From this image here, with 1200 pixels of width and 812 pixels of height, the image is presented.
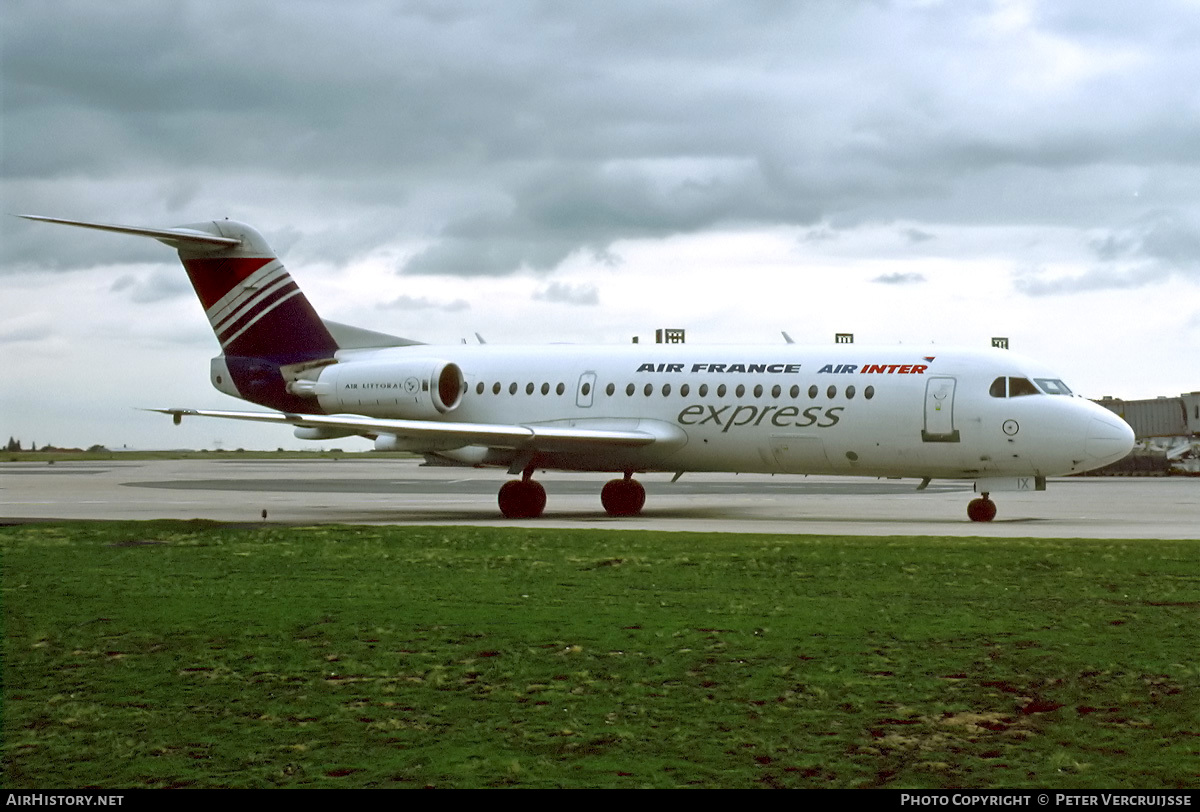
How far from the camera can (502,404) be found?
1177 inches

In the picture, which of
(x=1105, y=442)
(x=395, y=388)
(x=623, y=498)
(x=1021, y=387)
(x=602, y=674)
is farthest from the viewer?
(x=395, y=388)

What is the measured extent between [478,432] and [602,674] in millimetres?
18613

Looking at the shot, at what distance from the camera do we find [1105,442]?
2344cm

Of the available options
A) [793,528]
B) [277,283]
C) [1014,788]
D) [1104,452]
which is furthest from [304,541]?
[277,283]

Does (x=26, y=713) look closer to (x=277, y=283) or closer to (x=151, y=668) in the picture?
(x=151, y=668)

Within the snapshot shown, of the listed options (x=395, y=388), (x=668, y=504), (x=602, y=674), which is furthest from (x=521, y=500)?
(x=602, y=674)

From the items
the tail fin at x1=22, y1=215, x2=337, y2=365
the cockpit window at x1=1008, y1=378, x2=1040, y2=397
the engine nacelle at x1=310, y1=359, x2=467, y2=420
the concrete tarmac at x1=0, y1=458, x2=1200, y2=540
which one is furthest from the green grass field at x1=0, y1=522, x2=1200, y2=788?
the tail fin at x1=22, y1=215, x2=337, y2=365

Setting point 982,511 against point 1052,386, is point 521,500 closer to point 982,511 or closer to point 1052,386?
point 982,511

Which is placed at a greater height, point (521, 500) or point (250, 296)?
point (250, 296)

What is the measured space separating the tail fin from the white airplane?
3cm

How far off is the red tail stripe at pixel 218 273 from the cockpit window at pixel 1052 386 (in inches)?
687

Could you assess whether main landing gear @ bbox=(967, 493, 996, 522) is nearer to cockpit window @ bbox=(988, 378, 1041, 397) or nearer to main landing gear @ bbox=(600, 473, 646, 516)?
cockpit window @ bbox=(988, 378, 1041, 397)

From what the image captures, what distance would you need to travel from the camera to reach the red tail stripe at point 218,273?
3153cm

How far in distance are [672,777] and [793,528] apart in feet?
51.5
